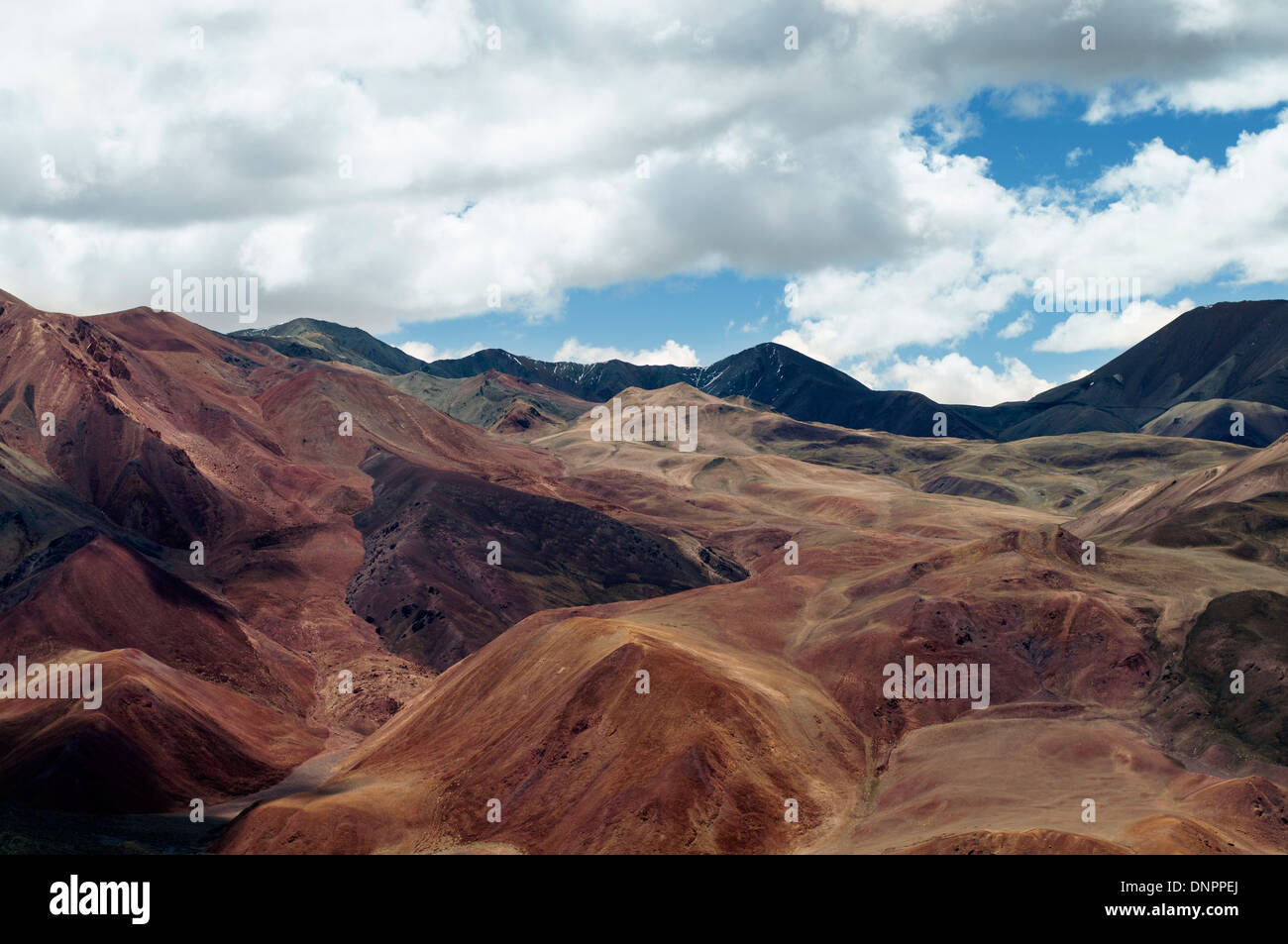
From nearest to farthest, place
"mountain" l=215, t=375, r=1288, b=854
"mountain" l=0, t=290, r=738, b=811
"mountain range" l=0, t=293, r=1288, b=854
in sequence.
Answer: "mountain" l=215, t=375, r=1288, b=854, "mountain range" l=0, t=293, r=1288, b=854, "mountain" l=0, t=290, r=738, b=811

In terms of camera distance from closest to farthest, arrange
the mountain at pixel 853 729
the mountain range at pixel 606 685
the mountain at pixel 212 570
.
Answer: the mountain at pixel 853 729 < the mountain range at pixel 606 685 < the mountain at pixel 212 570

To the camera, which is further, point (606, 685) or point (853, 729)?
point (853, 729)

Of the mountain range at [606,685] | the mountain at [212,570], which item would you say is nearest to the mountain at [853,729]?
the mountain range at [606,685]

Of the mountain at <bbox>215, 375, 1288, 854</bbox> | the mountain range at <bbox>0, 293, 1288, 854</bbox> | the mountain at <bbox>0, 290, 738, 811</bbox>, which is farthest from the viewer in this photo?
the mountain at <bbox>0, 290, 738, 811</bbox>

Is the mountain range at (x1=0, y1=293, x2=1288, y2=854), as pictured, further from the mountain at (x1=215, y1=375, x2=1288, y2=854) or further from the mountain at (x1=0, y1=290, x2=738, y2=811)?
the mountain at (x1=0, y1=290, x2=738, y2=811)

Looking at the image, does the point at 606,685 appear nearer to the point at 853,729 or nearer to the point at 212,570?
the point at 853,729

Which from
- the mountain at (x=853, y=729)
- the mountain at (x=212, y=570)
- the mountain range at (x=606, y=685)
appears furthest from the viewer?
the mountain at (x=212, y=570)

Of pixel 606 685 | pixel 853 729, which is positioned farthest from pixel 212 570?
pixel 853 729

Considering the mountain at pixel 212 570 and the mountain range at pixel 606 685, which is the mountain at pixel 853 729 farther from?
the mountain at pixel 212 570

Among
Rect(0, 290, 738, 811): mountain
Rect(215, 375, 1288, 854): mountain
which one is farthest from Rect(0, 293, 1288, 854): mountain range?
Rect(0, 290, 738, 811): mountain

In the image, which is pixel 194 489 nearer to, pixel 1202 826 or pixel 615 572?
pixel 615 572
